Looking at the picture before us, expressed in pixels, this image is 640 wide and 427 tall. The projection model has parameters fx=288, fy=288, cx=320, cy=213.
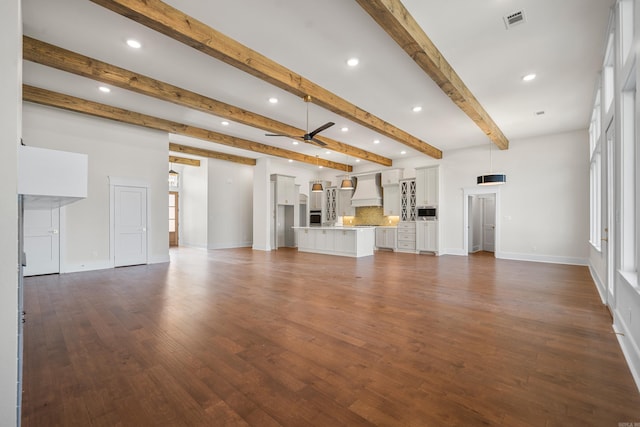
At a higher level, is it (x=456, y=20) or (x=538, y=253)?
(x=456, y=20)

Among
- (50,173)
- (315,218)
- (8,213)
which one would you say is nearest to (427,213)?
(315,218)

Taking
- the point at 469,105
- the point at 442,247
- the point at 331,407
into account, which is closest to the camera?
the point at 331,407

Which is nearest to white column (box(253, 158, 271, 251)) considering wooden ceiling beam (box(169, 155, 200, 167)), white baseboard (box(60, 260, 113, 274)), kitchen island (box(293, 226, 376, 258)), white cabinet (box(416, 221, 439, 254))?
kitchen island (box(293, 226, 376, 258))

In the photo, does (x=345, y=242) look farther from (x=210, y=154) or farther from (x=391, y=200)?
(x=210, y=154)

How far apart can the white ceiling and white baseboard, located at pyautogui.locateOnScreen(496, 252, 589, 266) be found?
3466mm

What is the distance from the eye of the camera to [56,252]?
5832 mm

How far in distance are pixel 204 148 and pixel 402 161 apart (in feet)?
22.6

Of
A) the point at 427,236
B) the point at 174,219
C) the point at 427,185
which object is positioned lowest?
the point at 427,236

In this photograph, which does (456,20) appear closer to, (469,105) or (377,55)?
(377,55)

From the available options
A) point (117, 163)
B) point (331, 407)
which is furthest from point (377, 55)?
point (117, 163)

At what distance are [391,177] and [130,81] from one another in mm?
8012

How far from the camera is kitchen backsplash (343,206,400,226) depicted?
10.7 metres

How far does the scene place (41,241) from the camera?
223 inches

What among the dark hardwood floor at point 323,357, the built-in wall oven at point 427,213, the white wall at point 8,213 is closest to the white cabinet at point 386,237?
the built-in wall oven at point 427,213
